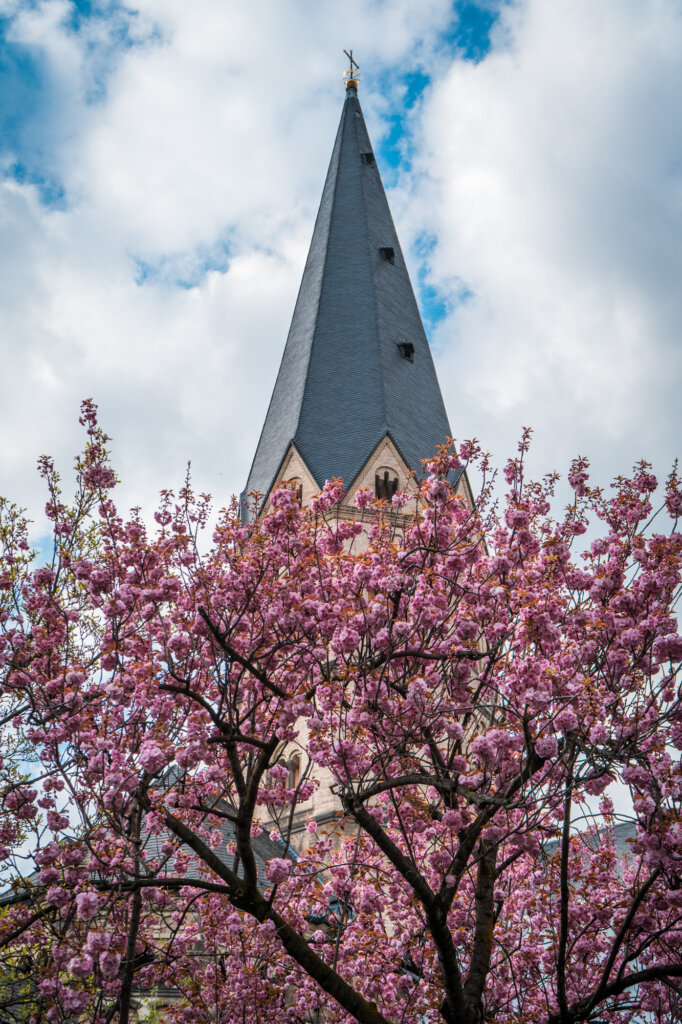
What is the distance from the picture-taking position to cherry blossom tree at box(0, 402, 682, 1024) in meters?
8.20

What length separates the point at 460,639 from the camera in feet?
31.8

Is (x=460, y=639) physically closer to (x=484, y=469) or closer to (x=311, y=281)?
(x=484, y=469)

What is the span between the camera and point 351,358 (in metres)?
28.5

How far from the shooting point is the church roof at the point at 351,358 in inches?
1037

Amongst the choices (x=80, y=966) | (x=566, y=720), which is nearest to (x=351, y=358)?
(x=566, y=720)

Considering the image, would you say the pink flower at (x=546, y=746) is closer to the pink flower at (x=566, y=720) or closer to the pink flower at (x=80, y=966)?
the pink flower at (x=566, y=720)

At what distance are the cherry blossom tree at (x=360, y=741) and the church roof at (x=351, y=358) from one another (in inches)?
516

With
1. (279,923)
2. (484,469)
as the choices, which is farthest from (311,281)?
(279,923)

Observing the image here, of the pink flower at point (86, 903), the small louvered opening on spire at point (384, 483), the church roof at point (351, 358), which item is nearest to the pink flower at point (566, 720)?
the pink flower at point (86, 903)

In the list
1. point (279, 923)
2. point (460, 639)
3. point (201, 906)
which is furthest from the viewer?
point (201, 906)

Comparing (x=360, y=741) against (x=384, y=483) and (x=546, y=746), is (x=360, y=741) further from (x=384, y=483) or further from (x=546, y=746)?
(x=384, y=483)

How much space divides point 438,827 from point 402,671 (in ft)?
7.17

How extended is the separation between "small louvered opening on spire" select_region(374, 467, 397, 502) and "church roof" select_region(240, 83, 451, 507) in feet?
1.79

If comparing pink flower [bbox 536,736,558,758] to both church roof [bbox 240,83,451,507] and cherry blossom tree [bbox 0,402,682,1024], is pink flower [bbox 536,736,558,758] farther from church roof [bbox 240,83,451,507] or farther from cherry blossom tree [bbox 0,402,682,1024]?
church roof [bbox 240,83,451,507]
